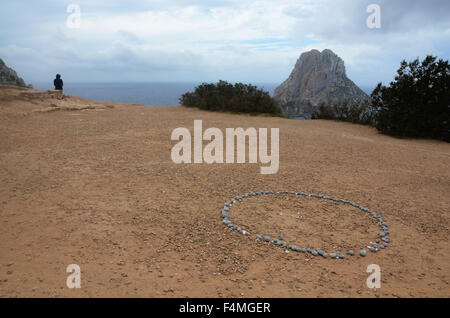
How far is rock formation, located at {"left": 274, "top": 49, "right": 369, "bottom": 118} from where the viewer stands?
2781 centimetres

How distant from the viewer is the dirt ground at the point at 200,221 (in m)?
3.31

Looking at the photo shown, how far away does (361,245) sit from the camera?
14.1 feet

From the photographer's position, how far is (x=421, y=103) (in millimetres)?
11547

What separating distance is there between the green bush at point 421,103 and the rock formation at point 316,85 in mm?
15001

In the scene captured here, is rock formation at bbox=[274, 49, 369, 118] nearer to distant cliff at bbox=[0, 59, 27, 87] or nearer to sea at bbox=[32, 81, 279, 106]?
sea at bbox=[32, 81, 279, 106]

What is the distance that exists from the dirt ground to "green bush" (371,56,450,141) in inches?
109

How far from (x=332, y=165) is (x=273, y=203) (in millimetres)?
3001
